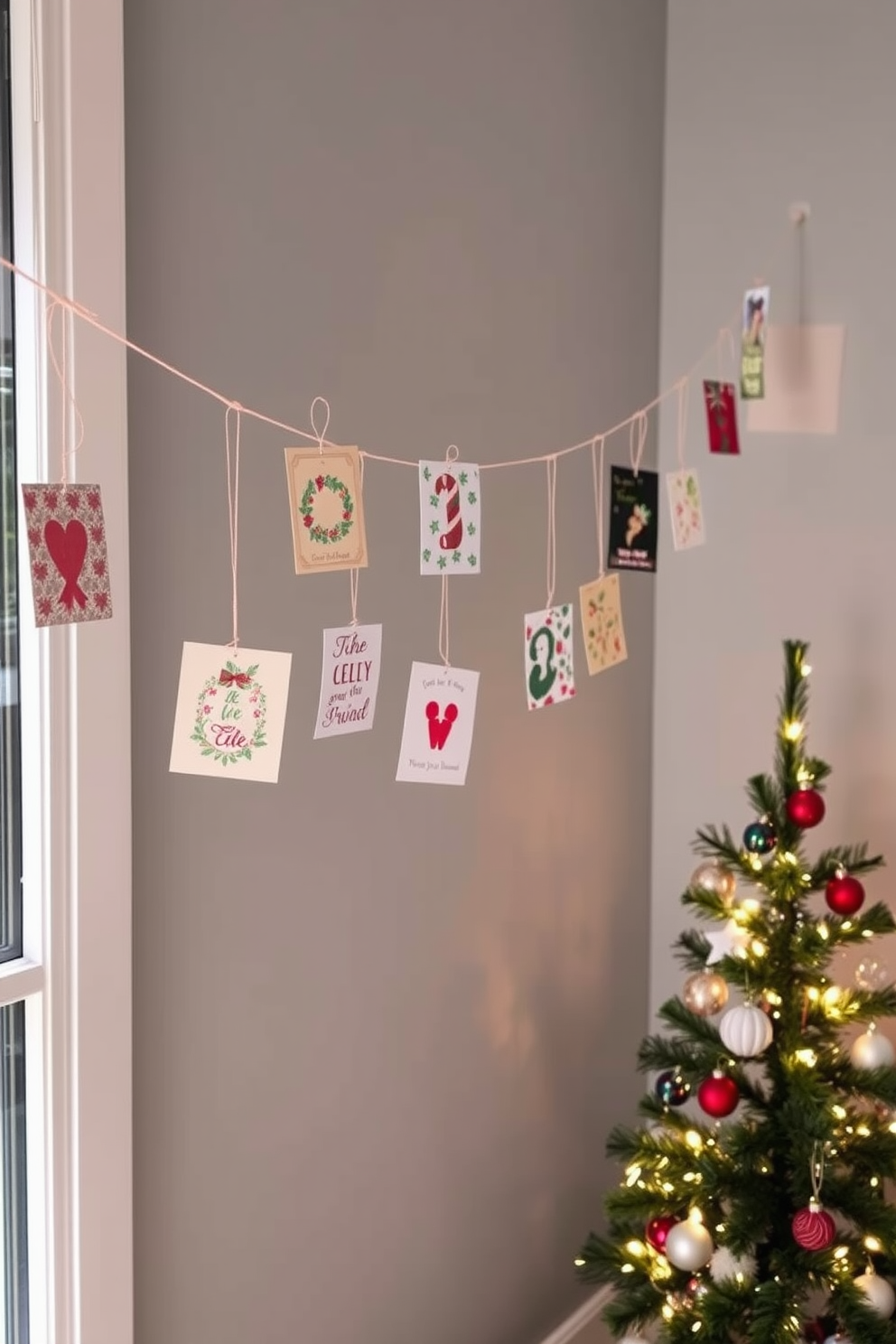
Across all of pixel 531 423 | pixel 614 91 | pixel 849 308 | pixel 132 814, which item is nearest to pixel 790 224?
pixel 849 308

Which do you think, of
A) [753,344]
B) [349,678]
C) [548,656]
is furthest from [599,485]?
[349,678]

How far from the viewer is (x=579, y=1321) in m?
2.45

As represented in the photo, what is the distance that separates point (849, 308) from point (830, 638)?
55 centimetres

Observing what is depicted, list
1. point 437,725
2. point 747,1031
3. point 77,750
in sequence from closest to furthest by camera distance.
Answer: point 77,750, point 437,725, point 747,1031

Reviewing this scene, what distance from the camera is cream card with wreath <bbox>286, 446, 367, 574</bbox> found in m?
1.42

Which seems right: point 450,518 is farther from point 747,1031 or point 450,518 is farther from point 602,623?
point 747,1031

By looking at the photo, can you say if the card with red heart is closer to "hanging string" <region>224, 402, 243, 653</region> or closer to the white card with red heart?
"hanging string" <region>224, 402, 243, 653</region>

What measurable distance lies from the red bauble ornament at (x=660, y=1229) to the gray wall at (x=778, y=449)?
0.70 meters

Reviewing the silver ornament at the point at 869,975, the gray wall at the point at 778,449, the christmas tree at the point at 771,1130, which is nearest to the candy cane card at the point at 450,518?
the christmas tree at the point at 771,1130

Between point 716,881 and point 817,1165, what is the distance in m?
0.40

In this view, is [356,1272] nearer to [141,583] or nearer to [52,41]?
[141,583]

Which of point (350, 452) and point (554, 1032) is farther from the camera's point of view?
point (554, 1032)

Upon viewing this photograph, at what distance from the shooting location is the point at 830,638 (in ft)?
8.00

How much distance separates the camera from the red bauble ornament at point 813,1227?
Answer: 1.81 meters
